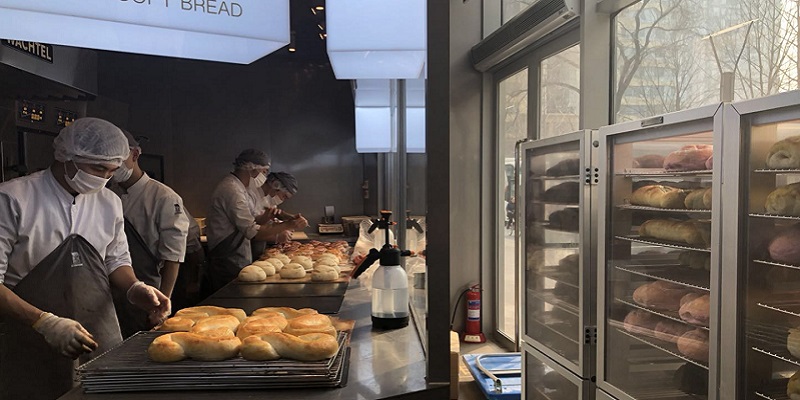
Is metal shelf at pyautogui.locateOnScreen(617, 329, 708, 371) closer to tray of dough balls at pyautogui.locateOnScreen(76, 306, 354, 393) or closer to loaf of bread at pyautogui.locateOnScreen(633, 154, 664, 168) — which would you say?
loaf of bread at pyautogui.locateOnScreen(633, 154, 664, 168)

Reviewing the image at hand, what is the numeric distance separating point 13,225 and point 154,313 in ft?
2.01

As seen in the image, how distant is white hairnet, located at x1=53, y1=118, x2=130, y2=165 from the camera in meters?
2.36

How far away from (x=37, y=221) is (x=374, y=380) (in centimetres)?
156

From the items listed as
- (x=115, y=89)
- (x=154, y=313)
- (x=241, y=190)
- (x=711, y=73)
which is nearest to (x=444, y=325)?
(x=154, y=313)

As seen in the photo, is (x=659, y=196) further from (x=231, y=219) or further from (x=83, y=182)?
(x=231, y=219)

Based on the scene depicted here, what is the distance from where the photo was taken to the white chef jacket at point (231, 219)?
14.4ft

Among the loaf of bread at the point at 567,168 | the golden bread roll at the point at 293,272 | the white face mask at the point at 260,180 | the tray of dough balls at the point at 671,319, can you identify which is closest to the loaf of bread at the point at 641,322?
the tray of dough balls at the point at 671,319

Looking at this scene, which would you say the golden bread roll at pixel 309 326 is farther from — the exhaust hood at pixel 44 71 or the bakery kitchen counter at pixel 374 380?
the exhaust hood at pixel 44 71

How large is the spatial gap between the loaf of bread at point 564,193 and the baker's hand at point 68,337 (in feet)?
7.87

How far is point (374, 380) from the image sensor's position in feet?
4.80

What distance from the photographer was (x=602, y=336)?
2775mm

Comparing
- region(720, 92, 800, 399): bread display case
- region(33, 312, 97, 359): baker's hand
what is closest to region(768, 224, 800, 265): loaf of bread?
region(720, 92, 800, 399): bread display case

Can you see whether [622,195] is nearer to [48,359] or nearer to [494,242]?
[48,359]

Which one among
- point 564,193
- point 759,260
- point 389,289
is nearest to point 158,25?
point 389,289
